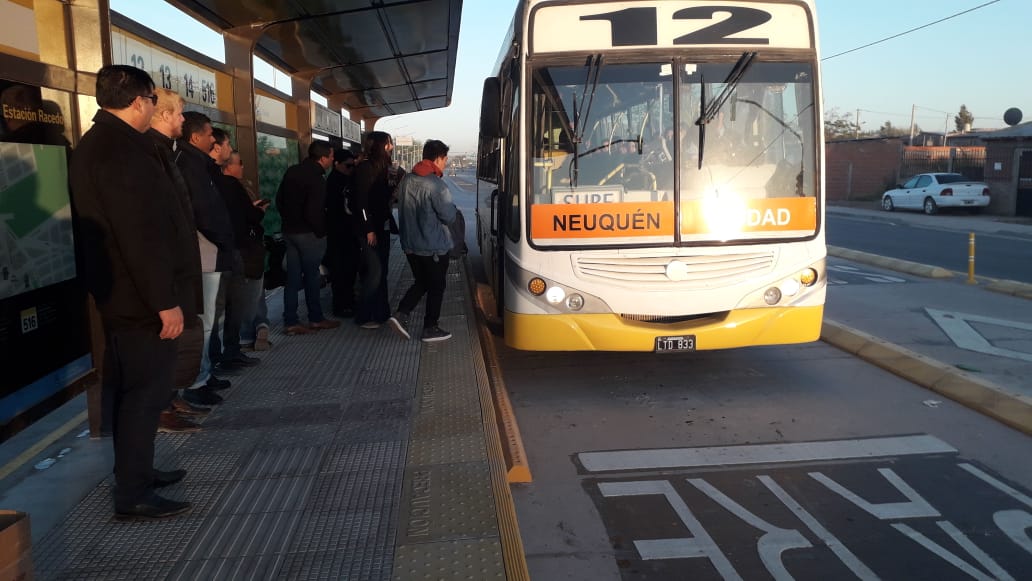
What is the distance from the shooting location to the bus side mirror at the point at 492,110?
624cm

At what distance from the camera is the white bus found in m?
5.96

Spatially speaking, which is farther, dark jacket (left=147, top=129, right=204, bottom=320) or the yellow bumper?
the yellow bumper

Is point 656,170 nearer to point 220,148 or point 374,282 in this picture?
point 374,282

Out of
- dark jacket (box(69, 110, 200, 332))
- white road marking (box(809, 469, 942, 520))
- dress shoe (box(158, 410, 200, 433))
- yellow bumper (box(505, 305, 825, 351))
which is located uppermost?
dark jacket (box(69, 110, 200, 332))

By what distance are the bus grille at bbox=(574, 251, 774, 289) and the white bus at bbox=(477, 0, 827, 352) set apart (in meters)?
0.01

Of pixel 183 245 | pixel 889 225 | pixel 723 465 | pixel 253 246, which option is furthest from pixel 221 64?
pixel 889 225

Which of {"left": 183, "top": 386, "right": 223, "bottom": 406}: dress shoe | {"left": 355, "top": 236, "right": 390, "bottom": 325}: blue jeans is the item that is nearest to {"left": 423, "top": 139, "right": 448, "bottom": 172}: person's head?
{"left": 355, "top": 236, "right": 390, "bottom": 325}: blue jeans

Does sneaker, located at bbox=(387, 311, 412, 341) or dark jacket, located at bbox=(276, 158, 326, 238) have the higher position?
dark jacket, located at bbox=(276, 158, 326, 238)

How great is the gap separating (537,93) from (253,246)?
8.49ft

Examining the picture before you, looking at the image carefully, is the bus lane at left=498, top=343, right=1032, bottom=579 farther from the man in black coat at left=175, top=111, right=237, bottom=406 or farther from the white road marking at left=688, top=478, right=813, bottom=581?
the man in black coat at left=175, top=111, right=237, bottom=406

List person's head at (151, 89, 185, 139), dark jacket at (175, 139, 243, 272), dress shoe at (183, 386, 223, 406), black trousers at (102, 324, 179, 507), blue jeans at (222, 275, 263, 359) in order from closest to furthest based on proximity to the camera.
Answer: black trousers at (102, 324, 179, 507) < person's head at (151, 89, 185, 139) < dark jacket at (175, 139, 243, 272) < dress shoe at (183, 386, 223, 406) < blue jeans at (222, 275, 263, 359)

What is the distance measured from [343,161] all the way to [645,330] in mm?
4111

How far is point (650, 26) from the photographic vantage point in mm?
5949

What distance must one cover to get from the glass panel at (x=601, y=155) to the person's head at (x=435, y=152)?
53.2 inches
